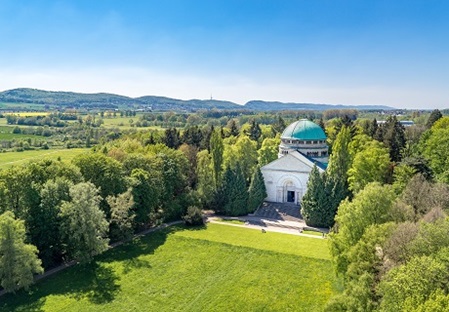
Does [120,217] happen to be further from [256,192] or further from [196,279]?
[256,192]

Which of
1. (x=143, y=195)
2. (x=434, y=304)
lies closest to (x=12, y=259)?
(x=143, y=195)

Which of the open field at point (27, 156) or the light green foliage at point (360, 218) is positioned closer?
the light green foliage at point (360, 218)

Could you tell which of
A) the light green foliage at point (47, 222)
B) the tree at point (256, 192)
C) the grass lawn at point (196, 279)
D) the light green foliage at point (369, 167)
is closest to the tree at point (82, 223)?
the light green foliage at point (47, 222)

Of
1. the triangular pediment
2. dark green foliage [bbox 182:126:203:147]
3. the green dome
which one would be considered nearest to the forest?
the triangular pediment

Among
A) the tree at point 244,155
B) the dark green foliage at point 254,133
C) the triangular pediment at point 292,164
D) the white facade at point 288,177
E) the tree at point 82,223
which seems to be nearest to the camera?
the tree at point 82,223

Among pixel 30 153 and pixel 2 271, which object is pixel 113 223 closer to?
pixel 2 271

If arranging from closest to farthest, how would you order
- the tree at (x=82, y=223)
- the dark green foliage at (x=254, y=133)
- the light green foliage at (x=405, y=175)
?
the tree at (x=82, y=223) → the light green foliage at (x=405, y=175) → the dark green foliage at (x=254, y=133)

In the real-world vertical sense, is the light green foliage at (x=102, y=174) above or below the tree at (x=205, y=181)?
above

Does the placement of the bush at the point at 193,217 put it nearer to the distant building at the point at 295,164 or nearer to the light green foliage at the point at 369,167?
the distant building at the point at 295,164
